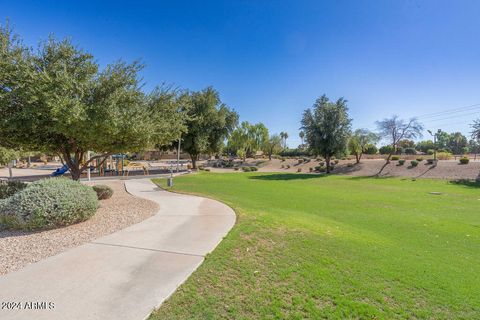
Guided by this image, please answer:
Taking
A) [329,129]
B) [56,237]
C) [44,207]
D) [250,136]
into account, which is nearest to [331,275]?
[56,237]

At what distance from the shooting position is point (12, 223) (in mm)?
6039

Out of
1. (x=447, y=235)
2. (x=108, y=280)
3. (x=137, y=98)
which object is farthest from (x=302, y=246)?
(x=137, y=98)

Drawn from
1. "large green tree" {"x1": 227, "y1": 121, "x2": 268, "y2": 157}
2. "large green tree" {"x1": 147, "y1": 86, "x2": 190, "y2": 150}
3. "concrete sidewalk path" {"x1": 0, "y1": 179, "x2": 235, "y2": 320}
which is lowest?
"concrete sidewalk path" {"x1": 0, "y1": 179, "x2": 235, "y2": 320}

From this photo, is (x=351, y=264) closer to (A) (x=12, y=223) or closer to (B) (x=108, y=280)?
(B) (x=108, y=280)

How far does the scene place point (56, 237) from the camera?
18.7ft

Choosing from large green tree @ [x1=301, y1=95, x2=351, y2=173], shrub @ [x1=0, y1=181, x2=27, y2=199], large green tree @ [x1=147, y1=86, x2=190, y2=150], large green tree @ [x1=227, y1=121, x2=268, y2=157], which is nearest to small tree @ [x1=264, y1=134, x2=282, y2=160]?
large green tree @ [x1=227, y1=121, x2=268, y2=157]

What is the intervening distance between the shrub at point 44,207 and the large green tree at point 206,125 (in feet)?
73.3

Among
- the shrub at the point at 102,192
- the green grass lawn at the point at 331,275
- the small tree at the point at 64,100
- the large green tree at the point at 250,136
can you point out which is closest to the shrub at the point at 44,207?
the small tree at the point at 64,100

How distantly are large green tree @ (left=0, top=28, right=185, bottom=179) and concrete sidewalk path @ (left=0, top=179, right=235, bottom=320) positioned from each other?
3786 mm

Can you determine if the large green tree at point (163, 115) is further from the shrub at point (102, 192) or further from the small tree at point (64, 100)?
the shrub at point (102, 192)

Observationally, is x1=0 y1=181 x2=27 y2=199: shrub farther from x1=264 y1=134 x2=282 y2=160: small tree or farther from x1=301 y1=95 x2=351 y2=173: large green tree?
x1=264 y1=134 x2=282 y2=160: small tree

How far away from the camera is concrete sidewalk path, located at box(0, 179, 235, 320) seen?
3.00 m

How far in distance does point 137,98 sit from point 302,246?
7.66 metres

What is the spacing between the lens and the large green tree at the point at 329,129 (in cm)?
3300
